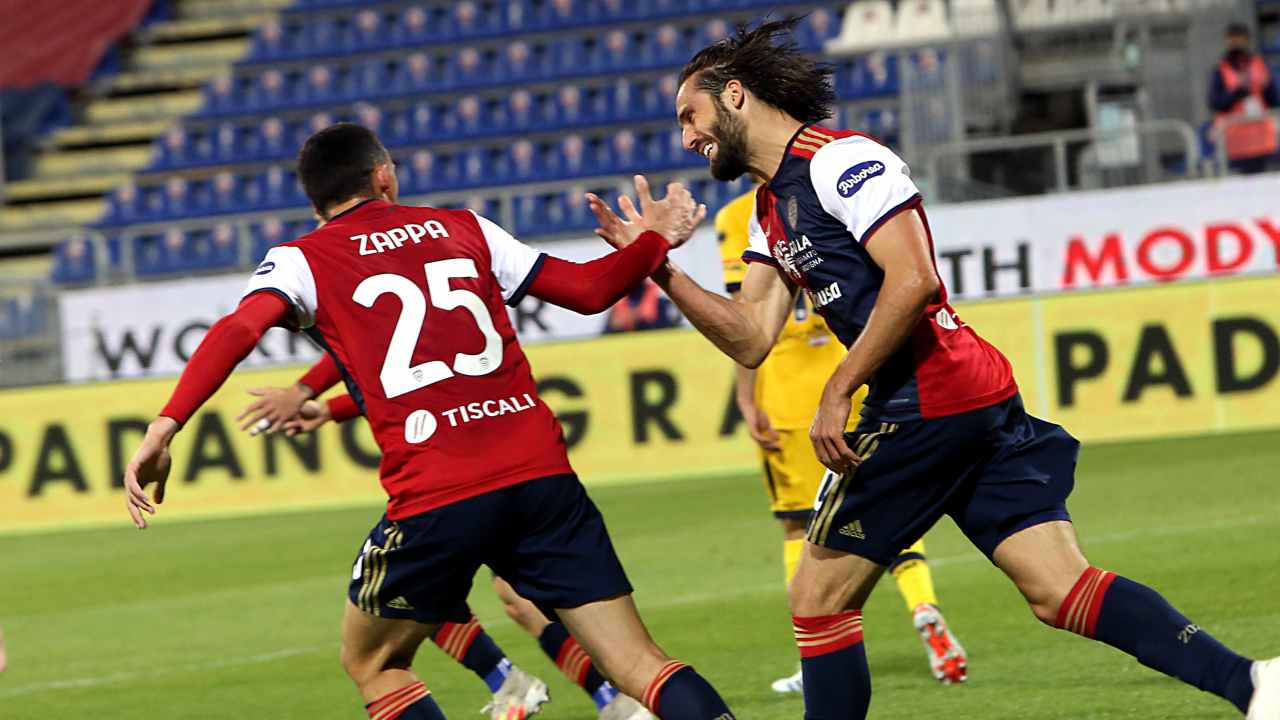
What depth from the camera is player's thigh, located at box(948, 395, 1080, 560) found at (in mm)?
4688

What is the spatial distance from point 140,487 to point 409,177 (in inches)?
755

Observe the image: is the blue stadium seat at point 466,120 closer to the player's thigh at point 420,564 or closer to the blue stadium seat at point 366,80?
the blue stadium seat at point 366,80

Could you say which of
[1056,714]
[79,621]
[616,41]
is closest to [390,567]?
[1056,714]

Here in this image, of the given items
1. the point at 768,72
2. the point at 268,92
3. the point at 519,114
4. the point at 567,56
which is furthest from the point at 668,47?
the point at 768,72

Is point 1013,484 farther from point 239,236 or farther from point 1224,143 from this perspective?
point 239,236

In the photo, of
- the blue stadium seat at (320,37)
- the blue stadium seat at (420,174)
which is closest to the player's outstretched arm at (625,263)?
the blue stadium seat at (420,174)

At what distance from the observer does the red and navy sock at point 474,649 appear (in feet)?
21.2

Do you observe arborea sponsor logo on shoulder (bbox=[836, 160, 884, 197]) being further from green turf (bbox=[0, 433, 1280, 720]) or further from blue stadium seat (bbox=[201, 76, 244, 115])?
blue stadium seat (bbox=[201, 76, 244, 115])

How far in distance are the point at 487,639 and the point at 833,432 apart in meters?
2.35

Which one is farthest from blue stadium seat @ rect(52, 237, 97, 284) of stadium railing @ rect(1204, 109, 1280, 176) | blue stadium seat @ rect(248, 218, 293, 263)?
stadium railing @ rect(1204, 109, 1280, 176)

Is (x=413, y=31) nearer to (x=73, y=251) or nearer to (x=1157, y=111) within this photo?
(x=73, y=251)

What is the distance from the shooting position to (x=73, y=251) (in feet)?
76.6

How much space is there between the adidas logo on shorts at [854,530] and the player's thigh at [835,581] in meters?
0.06

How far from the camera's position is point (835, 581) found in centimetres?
476
